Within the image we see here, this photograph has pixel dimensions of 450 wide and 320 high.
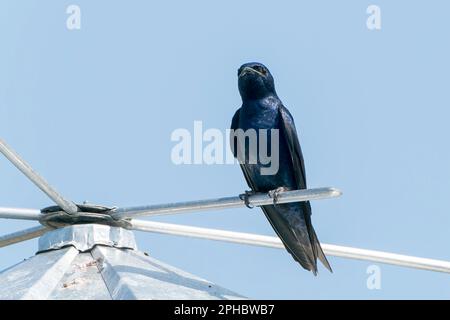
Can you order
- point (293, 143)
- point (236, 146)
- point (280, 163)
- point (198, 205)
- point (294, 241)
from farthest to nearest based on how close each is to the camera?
point (236, 146) < point (293, 143) < point (280, 163) < point (294, 241) < point (198, 205)

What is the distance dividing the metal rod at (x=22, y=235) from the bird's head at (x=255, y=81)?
2.80 m

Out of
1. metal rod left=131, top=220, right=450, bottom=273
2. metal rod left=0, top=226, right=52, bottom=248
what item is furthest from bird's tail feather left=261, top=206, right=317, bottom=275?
metal rod left=0, top=226, right=52, bottom=248

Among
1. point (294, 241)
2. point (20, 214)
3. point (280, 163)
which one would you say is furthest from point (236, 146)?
point (20, 214)

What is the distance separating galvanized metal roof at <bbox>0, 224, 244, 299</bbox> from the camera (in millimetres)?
5793

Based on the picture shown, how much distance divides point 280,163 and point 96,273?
8.34 feet

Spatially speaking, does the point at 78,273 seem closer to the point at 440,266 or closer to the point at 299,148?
the point at 440,266

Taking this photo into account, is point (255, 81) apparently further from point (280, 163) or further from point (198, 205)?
point (198, 205)

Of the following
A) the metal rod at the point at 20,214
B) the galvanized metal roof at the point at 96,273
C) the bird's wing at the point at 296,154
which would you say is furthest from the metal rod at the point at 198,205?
the bird's wing at the point at 296,154

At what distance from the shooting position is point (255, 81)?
9.10 m

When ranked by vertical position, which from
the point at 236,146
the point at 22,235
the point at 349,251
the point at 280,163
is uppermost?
the point at 236,146

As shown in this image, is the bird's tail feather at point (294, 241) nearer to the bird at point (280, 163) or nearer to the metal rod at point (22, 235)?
the bird at point (280, 163)

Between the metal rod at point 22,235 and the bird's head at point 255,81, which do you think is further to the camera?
the bird's head at point 255,81

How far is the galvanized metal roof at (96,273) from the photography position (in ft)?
19.0
